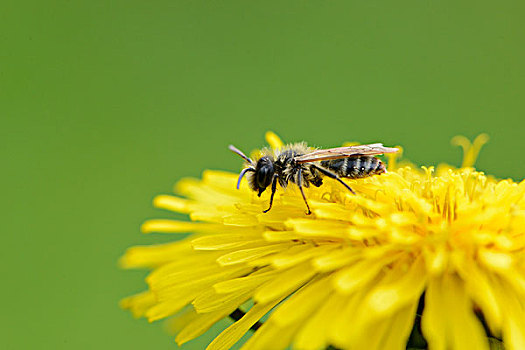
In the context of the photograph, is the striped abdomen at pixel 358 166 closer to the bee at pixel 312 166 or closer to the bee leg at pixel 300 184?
the bee at pixel 312 166

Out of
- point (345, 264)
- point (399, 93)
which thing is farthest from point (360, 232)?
point (399, 93)

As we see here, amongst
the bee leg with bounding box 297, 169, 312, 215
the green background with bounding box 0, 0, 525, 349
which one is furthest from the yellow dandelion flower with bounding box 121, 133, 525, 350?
the green background with bounding box 0, 0, 525, 349

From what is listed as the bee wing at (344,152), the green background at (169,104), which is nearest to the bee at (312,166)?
the bee wing at (344,152)

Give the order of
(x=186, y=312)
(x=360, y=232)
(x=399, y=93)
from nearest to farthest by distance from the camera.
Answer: (x=360, y=232), (x=186, y=312), (x=399, y=93)

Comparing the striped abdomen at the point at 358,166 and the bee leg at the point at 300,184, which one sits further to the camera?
the striped abdomen at the point at 358,166

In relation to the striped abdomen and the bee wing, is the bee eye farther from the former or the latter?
the striped abdomen

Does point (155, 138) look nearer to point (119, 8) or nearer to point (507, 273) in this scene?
point (119, 8)
